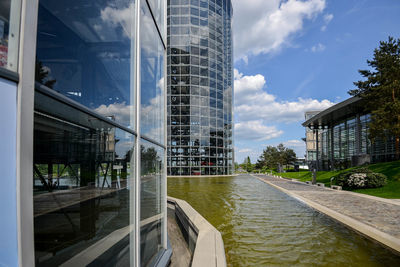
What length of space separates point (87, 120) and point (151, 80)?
2.34m

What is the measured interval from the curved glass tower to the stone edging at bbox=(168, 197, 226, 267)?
3325 centimetres

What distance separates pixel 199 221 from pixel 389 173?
21.0 m

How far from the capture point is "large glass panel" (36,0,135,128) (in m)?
2.11

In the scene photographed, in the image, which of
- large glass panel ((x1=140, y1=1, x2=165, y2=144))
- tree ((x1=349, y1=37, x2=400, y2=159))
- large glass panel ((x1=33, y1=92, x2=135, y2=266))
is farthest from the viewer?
tree ((x1=349, y1=37, x2=400, y2=159))

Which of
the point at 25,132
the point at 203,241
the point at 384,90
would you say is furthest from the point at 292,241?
the point at 384,90

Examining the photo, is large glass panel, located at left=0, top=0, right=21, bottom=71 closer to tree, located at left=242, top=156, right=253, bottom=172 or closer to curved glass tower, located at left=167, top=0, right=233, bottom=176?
curved glass tower, located at left=167, top=0, right=233, bottom=176

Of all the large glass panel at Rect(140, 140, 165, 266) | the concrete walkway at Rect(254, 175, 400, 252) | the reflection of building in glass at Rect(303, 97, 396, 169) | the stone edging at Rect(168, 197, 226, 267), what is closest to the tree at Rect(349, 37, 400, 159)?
the reflection of building in glass at Rect(303, 97, 396, 169)

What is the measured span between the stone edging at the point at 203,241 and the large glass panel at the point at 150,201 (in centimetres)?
90

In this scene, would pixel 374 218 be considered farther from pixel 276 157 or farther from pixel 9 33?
pixel 276 157

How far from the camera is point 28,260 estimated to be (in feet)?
5.06

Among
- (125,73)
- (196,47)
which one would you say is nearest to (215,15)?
(196,47)

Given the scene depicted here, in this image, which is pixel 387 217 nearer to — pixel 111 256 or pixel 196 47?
pixel 111 256

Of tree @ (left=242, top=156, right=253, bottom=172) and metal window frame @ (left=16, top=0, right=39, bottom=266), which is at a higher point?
metal window frame @ (left=16, top=0, right=39, bottom=266)

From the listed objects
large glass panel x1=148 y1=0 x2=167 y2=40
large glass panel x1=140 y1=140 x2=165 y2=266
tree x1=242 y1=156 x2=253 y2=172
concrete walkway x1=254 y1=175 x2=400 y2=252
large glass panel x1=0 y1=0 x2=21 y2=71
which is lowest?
tree x1=242 y1=156 x2=253 y2=172
